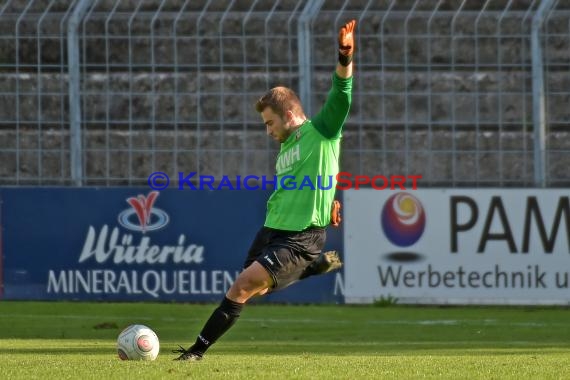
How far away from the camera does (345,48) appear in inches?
314

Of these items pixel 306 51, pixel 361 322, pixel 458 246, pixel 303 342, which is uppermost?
pixel 306 51

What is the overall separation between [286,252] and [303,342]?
3783 mm

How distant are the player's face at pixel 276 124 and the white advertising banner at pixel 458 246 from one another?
761cm

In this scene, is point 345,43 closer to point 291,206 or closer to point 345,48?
point 345,48

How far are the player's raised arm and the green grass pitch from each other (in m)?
1.63

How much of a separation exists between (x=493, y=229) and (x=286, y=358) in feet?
23.1

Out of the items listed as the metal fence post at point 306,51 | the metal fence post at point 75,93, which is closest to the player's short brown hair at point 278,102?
the metal fence post at point 306,51

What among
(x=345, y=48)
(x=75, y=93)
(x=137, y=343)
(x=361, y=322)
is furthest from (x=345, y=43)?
(x=75, y=93)

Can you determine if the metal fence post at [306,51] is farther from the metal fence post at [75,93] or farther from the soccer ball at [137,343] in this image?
the soccer ball at [137,343]

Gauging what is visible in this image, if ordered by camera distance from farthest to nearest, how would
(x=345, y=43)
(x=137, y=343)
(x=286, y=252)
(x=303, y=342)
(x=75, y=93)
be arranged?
(x=75, y=93)
(x=303, y=342)
(x=137, y=343)
(x=286, y=252)
(x=345, y=43)

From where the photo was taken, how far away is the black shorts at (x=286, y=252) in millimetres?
8406

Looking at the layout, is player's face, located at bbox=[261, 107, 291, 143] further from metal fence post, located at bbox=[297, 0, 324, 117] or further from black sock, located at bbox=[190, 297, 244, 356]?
metal fence post, located at bbox=[297, 0, 324, 117]

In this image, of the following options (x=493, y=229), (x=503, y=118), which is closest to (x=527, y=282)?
(x=493, y=229)

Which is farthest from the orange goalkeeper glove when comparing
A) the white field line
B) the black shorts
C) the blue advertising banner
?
the blue advertising banner
